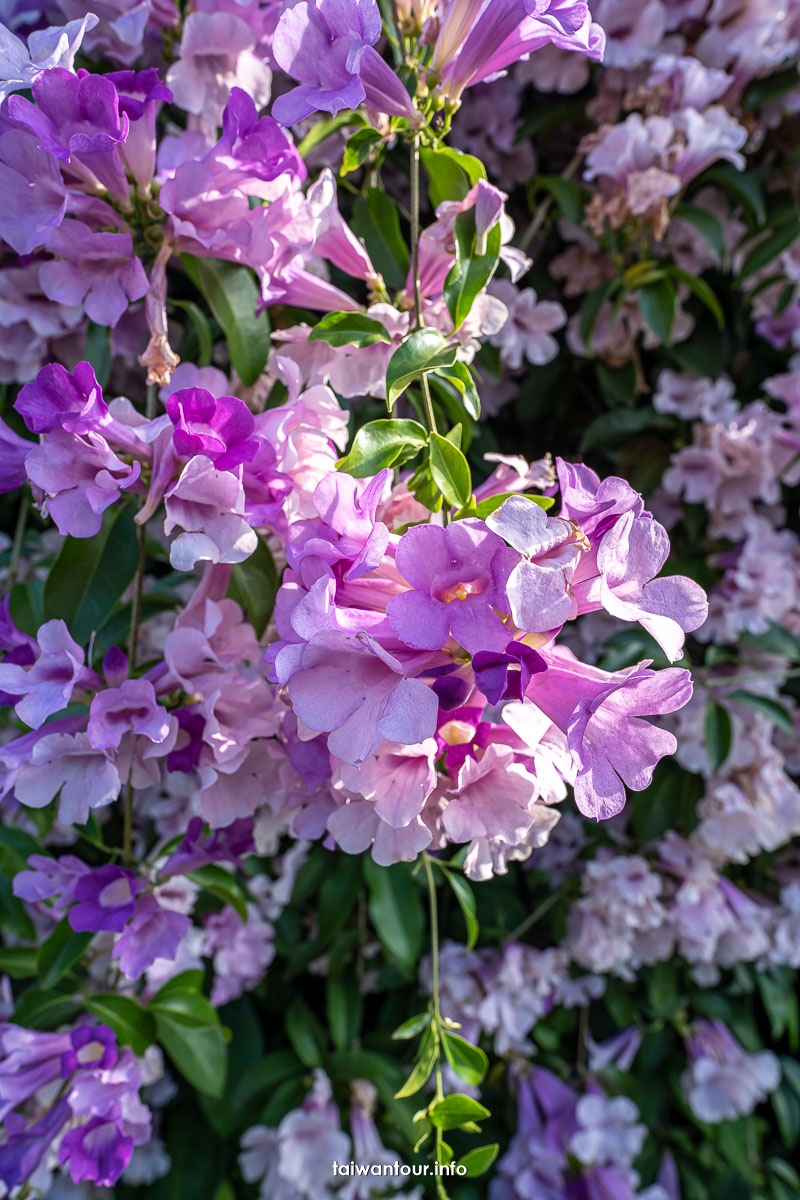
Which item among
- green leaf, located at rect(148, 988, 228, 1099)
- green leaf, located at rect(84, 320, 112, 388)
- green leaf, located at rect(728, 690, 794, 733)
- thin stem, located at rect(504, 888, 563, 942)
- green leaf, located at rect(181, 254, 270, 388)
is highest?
green leaf, located at rect(181, 254, 270, 388)

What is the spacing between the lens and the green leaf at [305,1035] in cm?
116

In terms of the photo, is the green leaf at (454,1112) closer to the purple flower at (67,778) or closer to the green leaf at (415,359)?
the purple flower at (67,778)

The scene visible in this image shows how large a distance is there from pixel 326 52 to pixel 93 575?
0.43 meters

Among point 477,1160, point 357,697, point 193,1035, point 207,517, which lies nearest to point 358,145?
point 207,517

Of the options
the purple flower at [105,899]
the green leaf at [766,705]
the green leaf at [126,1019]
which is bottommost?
the green leaf at [126,1019]

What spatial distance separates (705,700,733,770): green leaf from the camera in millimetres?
1158

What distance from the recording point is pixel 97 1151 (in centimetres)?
68

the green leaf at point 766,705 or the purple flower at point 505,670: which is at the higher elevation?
the purple flower at point 505,670

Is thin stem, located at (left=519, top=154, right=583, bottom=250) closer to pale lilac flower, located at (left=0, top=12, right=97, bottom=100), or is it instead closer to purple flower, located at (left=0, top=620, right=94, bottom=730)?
pale lilac flower, located at (left=0, top=12, right=97, bottom=100)

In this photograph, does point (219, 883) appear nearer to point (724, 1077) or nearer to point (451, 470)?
point (451, 470)

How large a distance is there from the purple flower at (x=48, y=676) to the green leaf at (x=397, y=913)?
0.62 meters

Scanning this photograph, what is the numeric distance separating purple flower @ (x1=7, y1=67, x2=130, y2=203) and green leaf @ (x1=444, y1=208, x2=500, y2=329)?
24cm

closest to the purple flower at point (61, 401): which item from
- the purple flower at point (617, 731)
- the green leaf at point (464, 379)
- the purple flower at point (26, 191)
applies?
the purple flower at point (26, 191)

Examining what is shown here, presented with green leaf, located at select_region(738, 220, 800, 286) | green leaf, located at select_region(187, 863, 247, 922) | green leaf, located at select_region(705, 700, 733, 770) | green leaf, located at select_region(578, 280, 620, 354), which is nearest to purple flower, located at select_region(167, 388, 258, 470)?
green leaf, located at select_region(187, 863, 247, 922)
